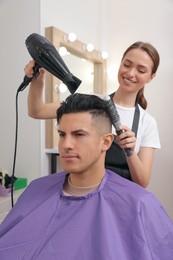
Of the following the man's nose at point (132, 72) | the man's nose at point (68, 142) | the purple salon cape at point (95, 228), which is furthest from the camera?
the man's nose at point (132, 72)

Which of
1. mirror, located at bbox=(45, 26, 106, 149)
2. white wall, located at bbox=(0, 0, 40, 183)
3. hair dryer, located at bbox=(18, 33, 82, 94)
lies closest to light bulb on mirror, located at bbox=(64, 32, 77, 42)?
mirror, located at bbox=(45, 26, 106, 149)

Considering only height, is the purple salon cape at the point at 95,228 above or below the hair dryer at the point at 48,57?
below

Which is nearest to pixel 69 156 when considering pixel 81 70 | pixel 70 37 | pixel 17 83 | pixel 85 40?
pixel 17 83

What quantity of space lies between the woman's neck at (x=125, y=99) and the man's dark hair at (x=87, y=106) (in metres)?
0.23

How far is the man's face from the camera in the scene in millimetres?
962

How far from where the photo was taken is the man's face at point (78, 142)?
96cm

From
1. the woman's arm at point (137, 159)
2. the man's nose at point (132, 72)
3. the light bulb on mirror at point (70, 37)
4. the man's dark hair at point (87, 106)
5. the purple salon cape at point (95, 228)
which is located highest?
the light bulb on mirror at point (70, 37)

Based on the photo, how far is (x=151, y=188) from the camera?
250 centimetres

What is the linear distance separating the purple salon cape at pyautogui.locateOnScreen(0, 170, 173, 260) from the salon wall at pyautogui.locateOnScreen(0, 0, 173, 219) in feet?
3.14

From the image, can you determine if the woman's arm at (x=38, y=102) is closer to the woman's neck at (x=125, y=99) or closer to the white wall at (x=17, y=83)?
the woman's neck at (x=125, y=99)

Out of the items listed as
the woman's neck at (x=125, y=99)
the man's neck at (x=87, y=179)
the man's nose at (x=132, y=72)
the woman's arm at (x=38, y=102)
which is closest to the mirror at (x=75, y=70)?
the woman's arm at (x=38, y=102)

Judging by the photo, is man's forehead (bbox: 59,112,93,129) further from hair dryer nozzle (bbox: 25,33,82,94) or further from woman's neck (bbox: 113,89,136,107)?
woman's neck (bbox: 113,89,136,107)

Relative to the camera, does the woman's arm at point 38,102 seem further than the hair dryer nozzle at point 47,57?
Yes

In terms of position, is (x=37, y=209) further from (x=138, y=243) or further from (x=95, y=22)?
(x=95, y=22)
